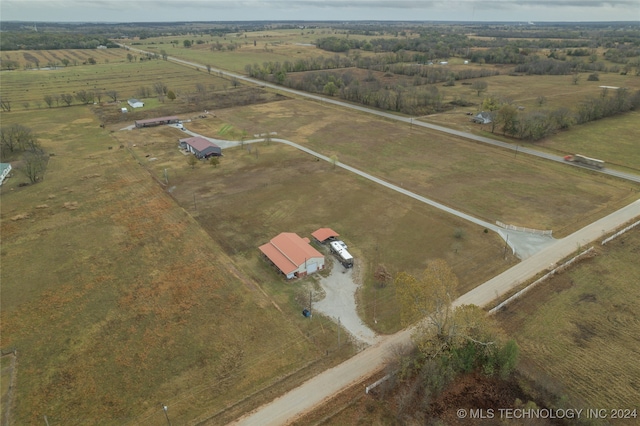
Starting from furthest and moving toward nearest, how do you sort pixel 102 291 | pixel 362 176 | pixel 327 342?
pixel 362 176, pixel 102 291, pixel 327 342

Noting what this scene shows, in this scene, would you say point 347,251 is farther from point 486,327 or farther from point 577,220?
point 577,220

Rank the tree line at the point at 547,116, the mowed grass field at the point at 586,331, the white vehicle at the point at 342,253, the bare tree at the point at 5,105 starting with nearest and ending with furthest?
the mowed grass field at the point at 586,331
the white vehicle at the point at 342,253
the tree line at the point at 547,116
the bare tree at the point at 5,105

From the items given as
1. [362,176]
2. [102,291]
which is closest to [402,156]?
[362,176]

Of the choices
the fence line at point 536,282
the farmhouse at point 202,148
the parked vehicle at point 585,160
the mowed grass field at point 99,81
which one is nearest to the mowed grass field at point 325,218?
the farmhouse at point 202,148

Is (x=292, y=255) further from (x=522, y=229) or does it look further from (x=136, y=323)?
(x=522, y=229)

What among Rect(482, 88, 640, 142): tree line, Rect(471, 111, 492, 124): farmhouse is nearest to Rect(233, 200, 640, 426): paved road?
Rect(482, 88, 640, 142): tree line

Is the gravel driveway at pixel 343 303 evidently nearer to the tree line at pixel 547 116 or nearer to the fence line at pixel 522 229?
the fence line at pixel 522 229
